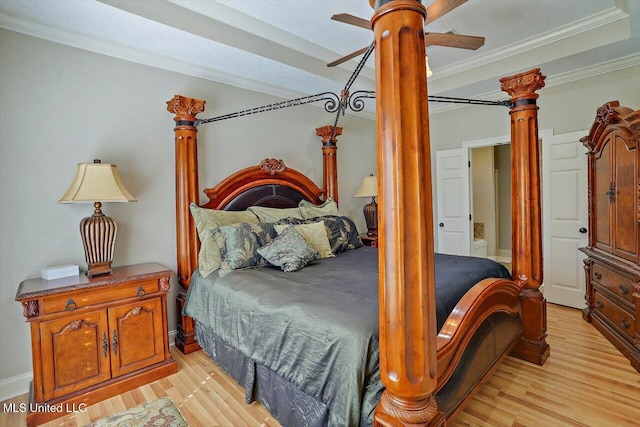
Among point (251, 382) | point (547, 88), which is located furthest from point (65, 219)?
point (547, 88)

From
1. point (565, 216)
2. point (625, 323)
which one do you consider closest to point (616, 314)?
point (625, 323)

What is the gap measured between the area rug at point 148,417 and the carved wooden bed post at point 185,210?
76 cm

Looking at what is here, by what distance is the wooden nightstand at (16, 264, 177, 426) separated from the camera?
6.26 ft

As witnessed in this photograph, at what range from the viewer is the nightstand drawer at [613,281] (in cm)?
253

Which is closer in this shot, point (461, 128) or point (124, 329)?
point (124, 329)

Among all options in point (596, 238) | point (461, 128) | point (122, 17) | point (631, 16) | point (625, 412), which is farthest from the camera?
point (461, 128)

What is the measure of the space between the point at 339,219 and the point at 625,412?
2.50m

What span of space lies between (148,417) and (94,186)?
1.54 metres

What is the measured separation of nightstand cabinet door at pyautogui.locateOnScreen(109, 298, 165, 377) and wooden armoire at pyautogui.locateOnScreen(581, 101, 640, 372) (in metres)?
3.55

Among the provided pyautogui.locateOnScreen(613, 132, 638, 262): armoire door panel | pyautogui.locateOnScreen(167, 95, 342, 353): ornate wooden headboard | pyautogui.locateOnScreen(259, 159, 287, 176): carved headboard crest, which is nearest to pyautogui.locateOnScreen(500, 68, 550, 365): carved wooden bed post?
pyautogui.locateOnScreen(613, 132, 638, 262): armoire door panel

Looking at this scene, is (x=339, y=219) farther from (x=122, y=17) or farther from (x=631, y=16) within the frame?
(x=631, y=16)

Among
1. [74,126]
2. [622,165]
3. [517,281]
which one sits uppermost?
[74,126]

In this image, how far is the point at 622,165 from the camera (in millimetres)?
2611

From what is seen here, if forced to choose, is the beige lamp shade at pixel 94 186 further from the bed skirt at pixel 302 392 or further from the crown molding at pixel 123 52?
the bed skirt at pixel 302 392
